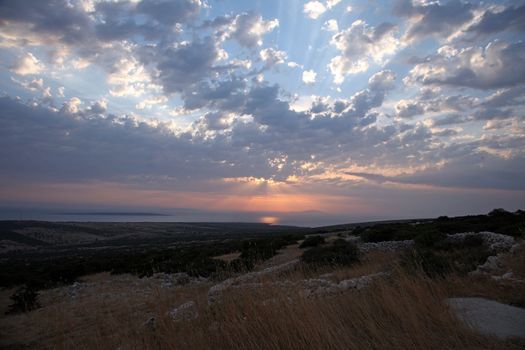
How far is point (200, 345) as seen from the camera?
13.7 feet

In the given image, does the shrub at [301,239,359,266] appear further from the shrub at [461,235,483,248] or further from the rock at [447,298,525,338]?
the rock at [447,298,525,338]

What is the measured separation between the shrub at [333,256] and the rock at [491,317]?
28.2ft

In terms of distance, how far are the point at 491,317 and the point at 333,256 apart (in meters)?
10.6

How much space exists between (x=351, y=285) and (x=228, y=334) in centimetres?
409

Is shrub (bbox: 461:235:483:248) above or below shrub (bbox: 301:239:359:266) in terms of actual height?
above

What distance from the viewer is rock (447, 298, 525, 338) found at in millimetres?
4012

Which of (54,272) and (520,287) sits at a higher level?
(520,287)

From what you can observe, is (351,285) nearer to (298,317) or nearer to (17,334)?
(298,317)

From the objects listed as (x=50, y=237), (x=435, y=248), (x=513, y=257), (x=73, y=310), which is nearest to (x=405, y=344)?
(x=513, y=257)

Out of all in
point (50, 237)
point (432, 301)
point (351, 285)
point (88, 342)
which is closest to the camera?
point (432, 301)

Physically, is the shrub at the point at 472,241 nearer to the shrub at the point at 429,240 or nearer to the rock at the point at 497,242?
the rock at the point at 497,242

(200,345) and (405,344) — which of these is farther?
(200,345)

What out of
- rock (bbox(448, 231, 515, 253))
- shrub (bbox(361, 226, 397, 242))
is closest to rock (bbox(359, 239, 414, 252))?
rock (bbox(448, 231, 515, 253))

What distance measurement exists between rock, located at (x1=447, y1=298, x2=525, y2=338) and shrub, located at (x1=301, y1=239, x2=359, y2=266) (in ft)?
28.2
